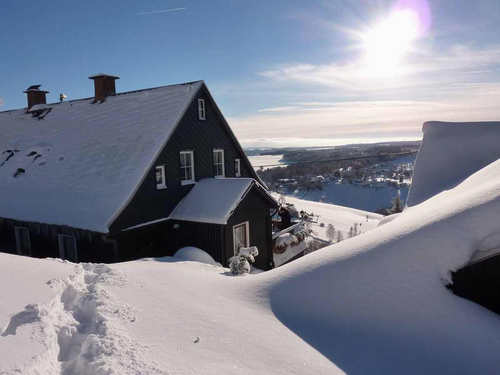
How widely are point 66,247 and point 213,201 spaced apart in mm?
6077

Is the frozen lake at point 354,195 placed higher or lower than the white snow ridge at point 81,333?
lower

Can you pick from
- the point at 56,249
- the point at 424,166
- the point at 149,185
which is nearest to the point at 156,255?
the point at 149,185

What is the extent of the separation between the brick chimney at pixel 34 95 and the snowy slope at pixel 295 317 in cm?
1991

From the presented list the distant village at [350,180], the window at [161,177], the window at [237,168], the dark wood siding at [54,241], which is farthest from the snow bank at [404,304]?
the distant village at [350,180]

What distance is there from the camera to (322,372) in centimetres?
356

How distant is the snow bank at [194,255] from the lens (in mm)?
12938

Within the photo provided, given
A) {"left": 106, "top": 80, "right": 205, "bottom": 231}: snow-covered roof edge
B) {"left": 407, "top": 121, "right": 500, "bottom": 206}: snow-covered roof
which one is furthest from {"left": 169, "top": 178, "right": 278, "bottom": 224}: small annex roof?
{"left": 407, "top": 121, "right": 500, "bottom": 206}: snow-covered roof

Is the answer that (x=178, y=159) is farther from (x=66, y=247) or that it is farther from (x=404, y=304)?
(x=404, y=304)

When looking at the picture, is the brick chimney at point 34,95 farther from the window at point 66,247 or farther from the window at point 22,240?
the window at point 66,247

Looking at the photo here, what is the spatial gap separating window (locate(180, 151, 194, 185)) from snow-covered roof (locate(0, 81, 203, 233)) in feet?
5.61

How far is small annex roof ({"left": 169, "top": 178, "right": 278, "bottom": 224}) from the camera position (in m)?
13.1

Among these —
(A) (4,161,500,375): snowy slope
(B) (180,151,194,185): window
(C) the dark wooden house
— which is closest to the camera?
(A) (4,161,500,375): snowy slope

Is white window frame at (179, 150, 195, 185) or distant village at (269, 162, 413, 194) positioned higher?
white window frame at (179, 150, 195, 185)

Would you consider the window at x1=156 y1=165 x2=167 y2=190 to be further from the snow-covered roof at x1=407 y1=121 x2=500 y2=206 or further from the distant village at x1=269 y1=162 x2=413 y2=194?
the distant village at x1=269 y1=162 x2=413 y2=194
